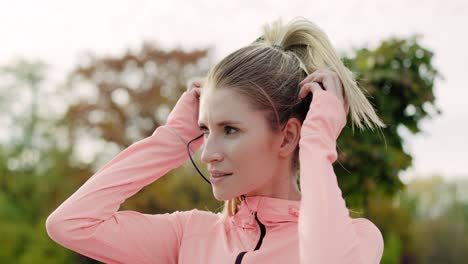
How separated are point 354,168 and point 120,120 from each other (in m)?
17.3

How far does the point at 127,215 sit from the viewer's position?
93.7 inches

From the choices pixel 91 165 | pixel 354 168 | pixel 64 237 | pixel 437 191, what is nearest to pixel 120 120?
pixel 91 165

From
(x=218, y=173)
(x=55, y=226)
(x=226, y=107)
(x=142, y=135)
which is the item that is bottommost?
(x=142, y=135)

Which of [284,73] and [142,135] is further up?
[284,73]

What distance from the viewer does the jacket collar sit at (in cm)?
222

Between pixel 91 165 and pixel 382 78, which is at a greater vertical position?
pixel 382 78

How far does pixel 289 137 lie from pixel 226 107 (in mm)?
241

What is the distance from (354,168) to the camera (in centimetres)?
686

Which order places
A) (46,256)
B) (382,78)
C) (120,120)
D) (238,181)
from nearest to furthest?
(238,181) < (382,78) < (46,256) < (120,120)

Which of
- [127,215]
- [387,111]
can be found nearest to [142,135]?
[387,111]

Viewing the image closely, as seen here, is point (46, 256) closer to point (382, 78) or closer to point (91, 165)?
point (91, 165)

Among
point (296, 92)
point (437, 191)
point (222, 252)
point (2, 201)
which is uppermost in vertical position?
point (296, 92)

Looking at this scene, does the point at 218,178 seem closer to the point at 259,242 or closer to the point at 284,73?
the point at 259,242

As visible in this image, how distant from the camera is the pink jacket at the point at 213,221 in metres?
1.93
